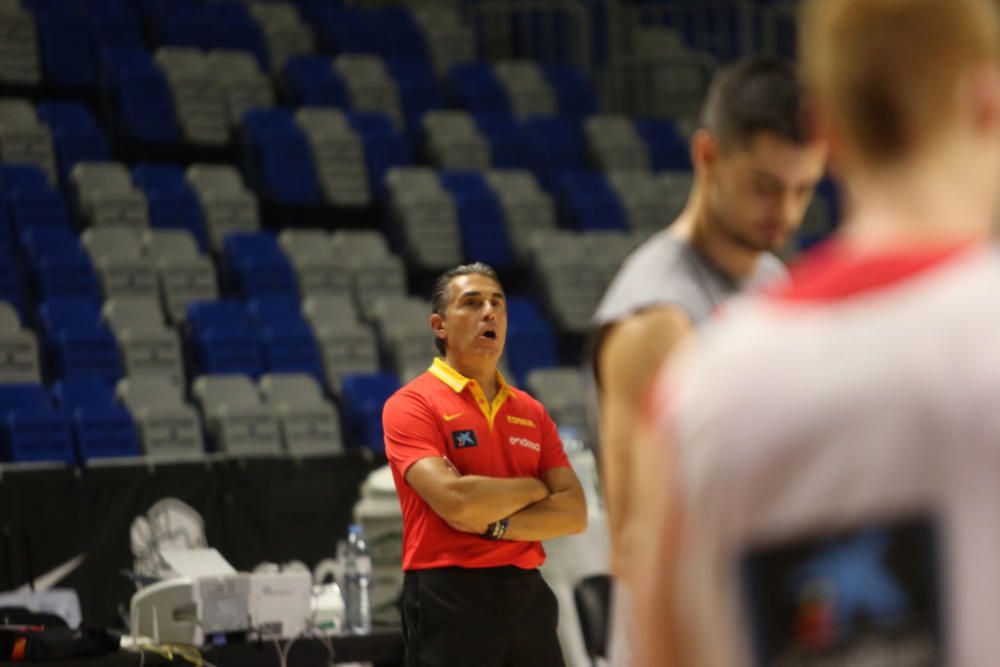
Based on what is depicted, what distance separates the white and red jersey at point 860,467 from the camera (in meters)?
1.14

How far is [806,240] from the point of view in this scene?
40.5 ft

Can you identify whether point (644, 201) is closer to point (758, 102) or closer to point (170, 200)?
point (170, 200)

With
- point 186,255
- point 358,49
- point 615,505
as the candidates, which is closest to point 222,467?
point 186,255

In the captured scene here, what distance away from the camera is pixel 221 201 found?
11.0 m

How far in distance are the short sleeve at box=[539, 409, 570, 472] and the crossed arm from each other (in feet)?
0.20

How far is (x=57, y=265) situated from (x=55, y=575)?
9.51ft

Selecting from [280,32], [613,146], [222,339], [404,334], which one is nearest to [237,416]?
[222,339]

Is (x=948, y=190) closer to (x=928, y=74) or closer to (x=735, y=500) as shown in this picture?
(x=928, y=74)

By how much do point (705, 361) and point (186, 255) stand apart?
920cm

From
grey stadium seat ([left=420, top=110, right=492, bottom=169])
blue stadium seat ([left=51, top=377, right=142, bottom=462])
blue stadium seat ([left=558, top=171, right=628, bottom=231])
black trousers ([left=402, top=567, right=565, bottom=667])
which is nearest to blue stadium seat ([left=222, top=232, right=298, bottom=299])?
blue stadium seat ([left=51, top=377, right=142, bottom=462])

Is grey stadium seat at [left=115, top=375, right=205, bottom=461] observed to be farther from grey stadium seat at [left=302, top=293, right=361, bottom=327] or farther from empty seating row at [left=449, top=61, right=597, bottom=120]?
empty seating row at [left=449, top=61, right=597, bottom=120]

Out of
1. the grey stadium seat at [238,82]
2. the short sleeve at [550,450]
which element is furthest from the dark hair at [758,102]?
the grey stadium seat at [238,82]

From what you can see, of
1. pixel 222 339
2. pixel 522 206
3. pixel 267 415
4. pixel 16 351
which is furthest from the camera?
pixel 522 206

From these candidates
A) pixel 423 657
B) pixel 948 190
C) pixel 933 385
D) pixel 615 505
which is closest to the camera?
pixel 933 385
